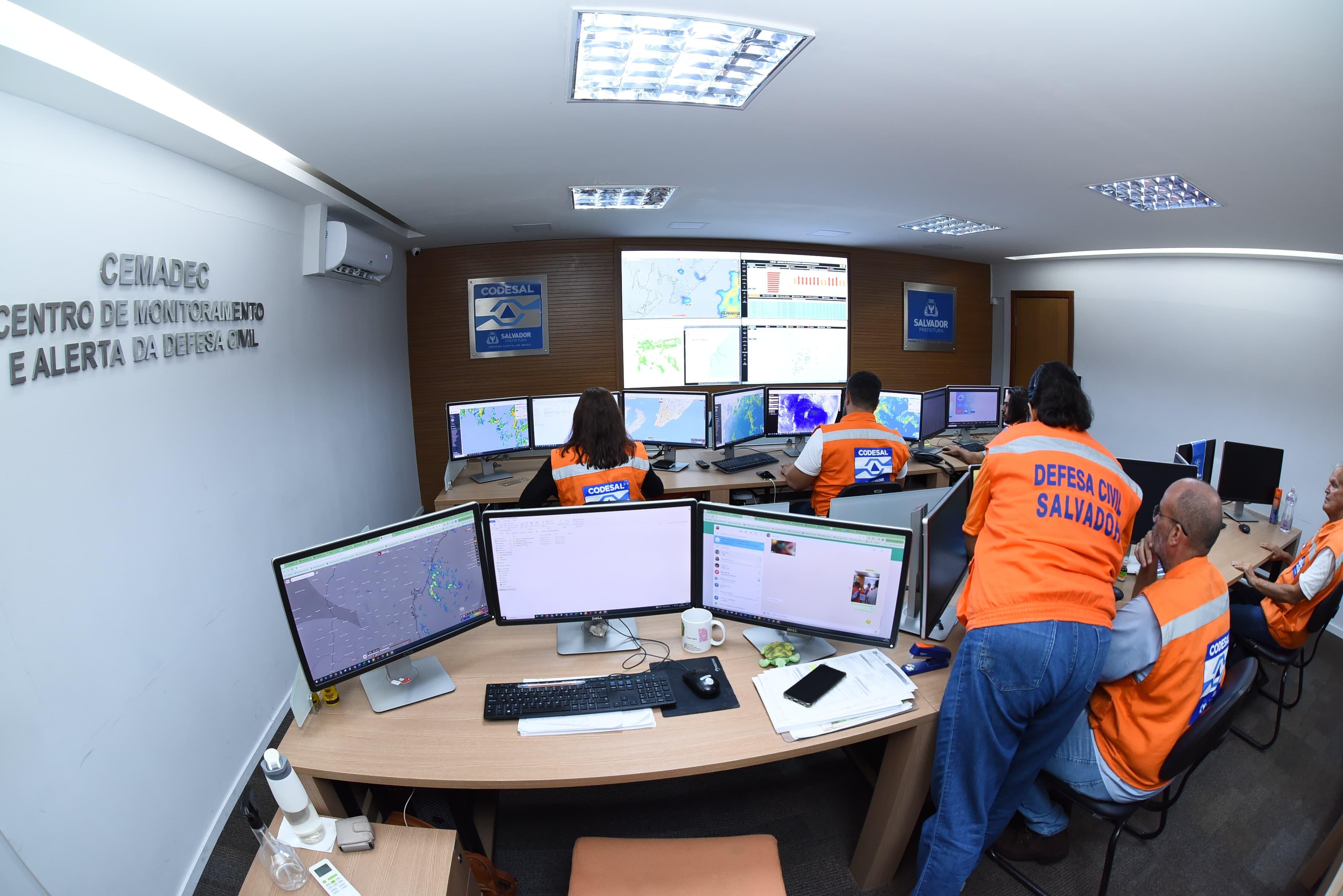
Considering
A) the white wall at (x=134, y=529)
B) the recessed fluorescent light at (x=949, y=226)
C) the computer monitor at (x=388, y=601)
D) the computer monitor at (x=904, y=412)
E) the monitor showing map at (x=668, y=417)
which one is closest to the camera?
the computer monitor at (x=388, y=601)

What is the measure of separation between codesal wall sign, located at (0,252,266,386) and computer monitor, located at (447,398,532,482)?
4.52 feet

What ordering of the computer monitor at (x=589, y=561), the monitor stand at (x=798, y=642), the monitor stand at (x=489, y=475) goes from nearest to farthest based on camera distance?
the computer monitor at (x=589, y=561)
the monitor stand at (x=798, y=642)
the monitor stand at (x=489, y=475)

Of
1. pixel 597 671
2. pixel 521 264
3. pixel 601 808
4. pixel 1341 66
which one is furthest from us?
pixel 521 264

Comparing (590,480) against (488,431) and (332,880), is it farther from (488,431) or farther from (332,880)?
(488,431)

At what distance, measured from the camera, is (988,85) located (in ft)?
6.61

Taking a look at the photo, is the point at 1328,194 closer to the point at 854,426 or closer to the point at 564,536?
the point at 854,426

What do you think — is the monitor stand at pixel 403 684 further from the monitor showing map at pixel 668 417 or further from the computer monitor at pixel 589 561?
the monitor showing map at pixel 668 417

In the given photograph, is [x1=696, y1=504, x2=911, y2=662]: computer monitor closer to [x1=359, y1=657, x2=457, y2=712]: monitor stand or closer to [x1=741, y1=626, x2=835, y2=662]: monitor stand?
[x1=741, y1=626, x2=835, y2=662]: monitor stand

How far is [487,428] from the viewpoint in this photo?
4113 mm

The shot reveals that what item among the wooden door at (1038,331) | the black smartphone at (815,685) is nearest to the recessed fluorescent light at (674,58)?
the black smartphone at (815,685)

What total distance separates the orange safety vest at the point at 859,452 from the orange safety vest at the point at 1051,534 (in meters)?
1.34

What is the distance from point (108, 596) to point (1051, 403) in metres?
3.18

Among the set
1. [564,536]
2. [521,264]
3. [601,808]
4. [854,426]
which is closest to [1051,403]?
[854,426]

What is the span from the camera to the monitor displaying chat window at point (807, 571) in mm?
1702
